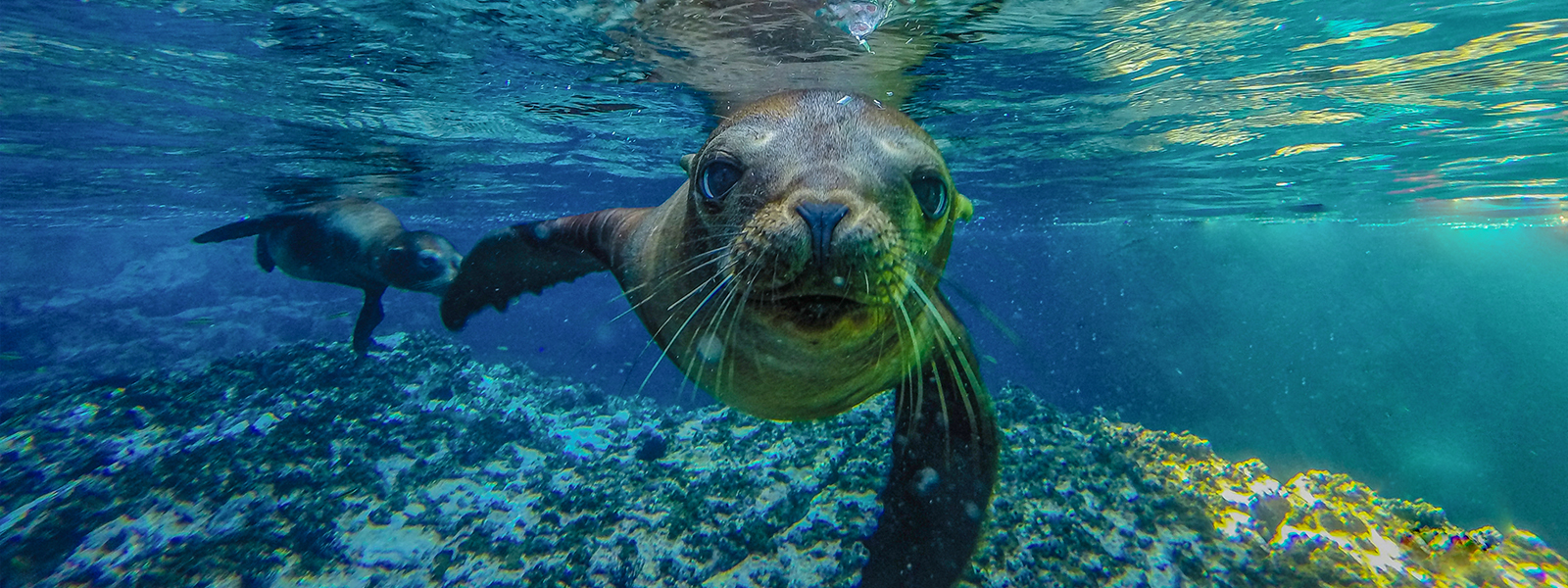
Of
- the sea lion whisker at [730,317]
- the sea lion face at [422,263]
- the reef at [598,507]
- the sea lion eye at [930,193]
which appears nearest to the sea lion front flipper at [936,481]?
the reef at [598,507]

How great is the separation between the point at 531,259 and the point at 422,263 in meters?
2.67

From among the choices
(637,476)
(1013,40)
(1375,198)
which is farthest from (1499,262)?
(637,476)

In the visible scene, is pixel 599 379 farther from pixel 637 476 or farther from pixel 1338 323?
pixel 1338 323

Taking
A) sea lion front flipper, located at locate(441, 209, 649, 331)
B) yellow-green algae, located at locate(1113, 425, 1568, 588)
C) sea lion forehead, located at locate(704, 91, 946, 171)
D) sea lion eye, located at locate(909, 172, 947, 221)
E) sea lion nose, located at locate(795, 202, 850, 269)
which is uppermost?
sea lion forehead, located at locate(704, 91, 946, 171)

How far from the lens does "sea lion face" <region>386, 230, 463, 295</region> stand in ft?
25.1

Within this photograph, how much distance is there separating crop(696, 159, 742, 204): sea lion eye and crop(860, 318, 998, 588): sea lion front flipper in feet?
5.59

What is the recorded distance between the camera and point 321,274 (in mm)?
9164

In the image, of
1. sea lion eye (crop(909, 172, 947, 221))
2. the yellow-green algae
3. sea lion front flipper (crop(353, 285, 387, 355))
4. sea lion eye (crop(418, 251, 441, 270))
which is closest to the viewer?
sea lion eye (crop(909, 172, 947, 221))

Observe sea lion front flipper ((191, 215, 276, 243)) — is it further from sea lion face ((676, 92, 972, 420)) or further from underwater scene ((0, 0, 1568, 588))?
sea lion face ((676, 92, 972, 420))

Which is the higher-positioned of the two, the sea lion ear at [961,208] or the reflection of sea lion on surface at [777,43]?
the reflection of sea lion on surface at [777,43]

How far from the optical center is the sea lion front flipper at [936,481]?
3699 mm

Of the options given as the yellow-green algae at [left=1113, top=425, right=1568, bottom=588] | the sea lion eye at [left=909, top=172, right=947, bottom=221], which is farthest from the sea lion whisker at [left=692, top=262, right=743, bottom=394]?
the yellow-green algae at [left=1113, top=425, right=1568, bottom=588]

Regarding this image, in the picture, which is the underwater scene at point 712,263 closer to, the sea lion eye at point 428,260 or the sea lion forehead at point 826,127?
the sea lion forehead at point 826,127

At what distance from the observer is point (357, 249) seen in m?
8.28
